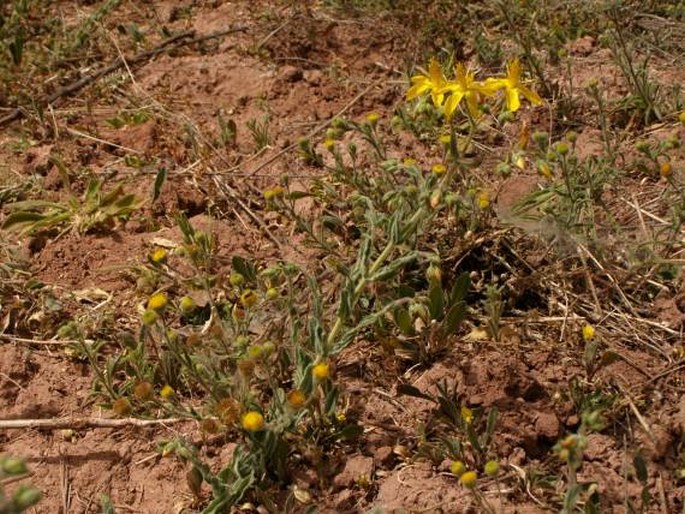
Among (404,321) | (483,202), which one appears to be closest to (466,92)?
(483,202)

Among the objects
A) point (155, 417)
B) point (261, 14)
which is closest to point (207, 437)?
point (155, 417)

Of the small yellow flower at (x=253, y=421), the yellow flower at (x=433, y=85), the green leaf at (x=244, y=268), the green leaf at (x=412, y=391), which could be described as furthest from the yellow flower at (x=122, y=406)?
the yellow flower at (x=433, y=85)

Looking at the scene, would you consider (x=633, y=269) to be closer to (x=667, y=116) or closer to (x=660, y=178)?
(x=660, y=178)

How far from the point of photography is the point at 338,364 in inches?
99.7

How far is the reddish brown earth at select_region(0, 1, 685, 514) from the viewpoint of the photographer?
7.30 ft

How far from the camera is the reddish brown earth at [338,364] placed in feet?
7.30

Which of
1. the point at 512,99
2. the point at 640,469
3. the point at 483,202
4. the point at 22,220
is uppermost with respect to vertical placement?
the point at 512,99

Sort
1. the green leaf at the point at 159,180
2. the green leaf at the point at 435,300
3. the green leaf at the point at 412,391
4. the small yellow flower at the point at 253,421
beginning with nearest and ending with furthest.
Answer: the small yellow flower at the point at 253,421
the green leaf at the point at 412,391
the green leaf at the point at 435,300
the green leaf at the point at 159,180

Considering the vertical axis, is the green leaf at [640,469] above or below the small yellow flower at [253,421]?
below

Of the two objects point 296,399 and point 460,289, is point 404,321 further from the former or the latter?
point 296,399

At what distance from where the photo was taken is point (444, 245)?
2.83m

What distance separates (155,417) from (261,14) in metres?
2.81

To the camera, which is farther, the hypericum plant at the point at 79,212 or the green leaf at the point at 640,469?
the hypericum plant at the point at 79,212

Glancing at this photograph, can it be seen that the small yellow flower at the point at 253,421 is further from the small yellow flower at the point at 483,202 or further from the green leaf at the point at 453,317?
the small yellow flower at the point at 483,202
